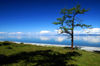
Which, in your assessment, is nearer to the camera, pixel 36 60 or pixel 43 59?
pixel 36 60

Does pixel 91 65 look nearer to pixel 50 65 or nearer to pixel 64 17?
pixel 50 65

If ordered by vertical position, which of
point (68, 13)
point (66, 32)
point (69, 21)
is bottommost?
point (66, 32)

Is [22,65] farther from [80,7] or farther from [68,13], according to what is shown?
[80,7]

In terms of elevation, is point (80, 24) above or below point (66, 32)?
above

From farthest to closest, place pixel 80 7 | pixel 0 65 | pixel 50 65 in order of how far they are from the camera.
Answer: pixel 80 7, pixel 50 65, pixel 0 65

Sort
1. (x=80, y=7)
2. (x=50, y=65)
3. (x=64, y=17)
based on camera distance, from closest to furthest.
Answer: (x=50, y=65) < (x=80, y=7) < (x=64, y=17)

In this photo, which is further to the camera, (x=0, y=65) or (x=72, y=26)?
(x=72, y=26)

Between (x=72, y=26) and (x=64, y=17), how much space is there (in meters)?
2.36

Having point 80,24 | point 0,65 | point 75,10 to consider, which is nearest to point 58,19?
point 75,10

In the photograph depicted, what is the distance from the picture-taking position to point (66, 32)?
12.8 meters

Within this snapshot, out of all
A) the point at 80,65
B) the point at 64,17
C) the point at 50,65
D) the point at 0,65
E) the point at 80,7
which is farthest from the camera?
the point at 64,17

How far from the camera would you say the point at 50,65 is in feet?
18.0

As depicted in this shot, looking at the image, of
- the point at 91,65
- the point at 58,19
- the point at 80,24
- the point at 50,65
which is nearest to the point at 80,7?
the point at 80,24

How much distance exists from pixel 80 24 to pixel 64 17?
3.33 m
